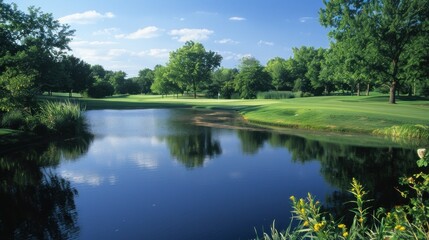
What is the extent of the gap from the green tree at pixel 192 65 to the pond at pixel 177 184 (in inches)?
3076

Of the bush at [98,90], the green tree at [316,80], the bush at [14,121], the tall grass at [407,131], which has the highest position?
the green tree at [316,80]

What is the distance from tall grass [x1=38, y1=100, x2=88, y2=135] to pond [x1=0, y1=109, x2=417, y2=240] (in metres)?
3.10

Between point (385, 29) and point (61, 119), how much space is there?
1506 inches

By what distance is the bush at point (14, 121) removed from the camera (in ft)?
79.8

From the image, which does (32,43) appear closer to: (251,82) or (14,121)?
(14,121)

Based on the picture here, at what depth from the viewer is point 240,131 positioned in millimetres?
30062

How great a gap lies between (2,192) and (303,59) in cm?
10932

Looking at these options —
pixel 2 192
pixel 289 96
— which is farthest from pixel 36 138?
pixel 289 96

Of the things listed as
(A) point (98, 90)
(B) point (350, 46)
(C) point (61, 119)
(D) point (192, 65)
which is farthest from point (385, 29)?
(A) point (98, 90)

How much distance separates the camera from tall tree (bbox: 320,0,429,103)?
42.3 meters

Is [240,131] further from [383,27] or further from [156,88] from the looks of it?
[156,88]

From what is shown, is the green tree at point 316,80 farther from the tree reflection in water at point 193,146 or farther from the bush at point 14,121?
the bush at point 14,121

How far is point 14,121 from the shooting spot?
24781 millimetres

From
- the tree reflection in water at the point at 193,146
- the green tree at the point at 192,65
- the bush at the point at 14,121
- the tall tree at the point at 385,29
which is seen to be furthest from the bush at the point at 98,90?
the bush at the point at 14,121
